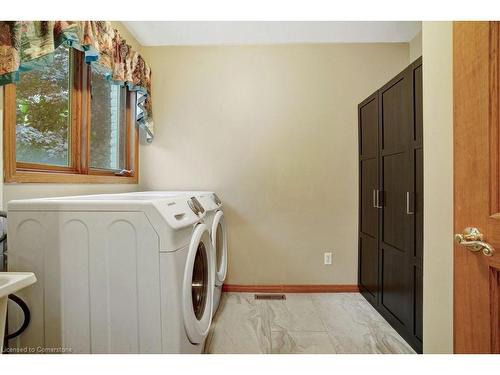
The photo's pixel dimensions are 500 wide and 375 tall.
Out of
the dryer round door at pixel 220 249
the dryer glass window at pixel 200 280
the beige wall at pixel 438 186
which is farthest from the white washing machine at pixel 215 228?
the beige wall at pixel 438 186

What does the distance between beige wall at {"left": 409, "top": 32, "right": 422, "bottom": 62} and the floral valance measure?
8.14ft

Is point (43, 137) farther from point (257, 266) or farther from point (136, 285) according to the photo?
point (257, 266)

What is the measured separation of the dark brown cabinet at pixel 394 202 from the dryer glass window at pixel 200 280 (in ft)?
4.23

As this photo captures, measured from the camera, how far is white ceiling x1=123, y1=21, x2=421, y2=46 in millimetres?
2209

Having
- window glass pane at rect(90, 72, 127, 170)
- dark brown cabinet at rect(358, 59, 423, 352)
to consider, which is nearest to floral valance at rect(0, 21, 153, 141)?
window glass pane at rect(90, 72, 127, 170)

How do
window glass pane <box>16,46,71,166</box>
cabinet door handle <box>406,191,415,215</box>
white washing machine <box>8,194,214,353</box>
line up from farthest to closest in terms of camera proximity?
cabinet door handle <box>406,191,415,215</box>
window glass pane <box>16,46,71,166</box>
white washing machine <box>8,194,214,353</box>

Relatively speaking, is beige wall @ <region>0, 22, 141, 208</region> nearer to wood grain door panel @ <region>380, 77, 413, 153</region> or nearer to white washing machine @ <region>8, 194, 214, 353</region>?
white washing machine @ <region>8, 194, 214, 353</region>

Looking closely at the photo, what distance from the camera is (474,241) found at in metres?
0.76

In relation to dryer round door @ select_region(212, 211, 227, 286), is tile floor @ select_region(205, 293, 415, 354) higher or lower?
lower

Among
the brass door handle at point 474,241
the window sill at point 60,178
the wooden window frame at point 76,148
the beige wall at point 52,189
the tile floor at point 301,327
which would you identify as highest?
the wooden window frame at point 76,148

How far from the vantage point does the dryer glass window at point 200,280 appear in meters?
1.41

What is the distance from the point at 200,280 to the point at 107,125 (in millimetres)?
1563

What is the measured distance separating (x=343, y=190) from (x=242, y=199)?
3.21 ft

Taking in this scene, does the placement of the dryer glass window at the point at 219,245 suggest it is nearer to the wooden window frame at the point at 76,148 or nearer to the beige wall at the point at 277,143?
the beige wall at the point at 277,143
